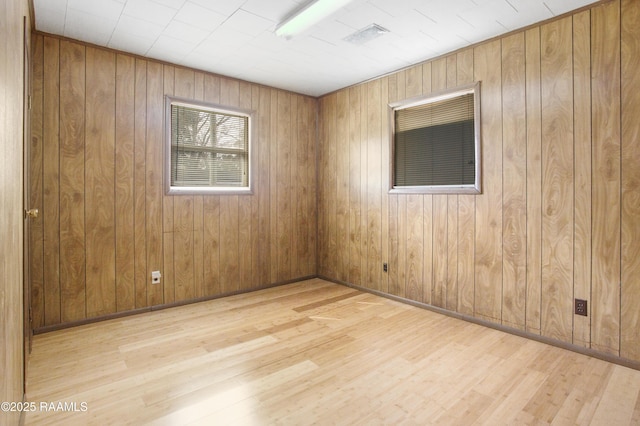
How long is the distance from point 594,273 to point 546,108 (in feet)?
4.37

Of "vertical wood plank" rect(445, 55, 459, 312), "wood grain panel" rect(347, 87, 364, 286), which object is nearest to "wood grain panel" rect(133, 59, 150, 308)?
"wood grain panel" rect(347, 87, 364, 286)

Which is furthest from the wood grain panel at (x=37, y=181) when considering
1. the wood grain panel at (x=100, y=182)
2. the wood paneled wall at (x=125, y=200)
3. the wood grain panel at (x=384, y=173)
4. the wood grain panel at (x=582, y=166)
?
the wood grain panel at (x=582, y=166)

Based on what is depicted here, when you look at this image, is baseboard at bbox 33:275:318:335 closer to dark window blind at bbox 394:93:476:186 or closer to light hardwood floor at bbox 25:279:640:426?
light hardwood floor at bbox 25:279:640:426

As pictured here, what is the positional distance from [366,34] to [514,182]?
1822 mm

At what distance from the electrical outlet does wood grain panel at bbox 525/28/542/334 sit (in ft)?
0.82

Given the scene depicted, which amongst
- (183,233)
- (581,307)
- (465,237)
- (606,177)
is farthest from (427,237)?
(183,233)

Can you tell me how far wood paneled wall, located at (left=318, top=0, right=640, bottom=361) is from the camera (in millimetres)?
2389

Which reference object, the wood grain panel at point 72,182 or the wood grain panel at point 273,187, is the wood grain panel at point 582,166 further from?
the wood grain panel at point 72,182

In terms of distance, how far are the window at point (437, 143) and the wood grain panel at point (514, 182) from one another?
25 cm

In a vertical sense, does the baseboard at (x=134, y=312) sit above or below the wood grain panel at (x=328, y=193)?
below

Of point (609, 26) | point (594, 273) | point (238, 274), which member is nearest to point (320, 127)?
point (238, 274)

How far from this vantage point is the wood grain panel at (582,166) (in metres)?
2.52

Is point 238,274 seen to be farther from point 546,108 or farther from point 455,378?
point 546,108

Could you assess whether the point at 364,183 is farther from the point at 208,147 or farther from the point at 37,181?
the point at 37,181
